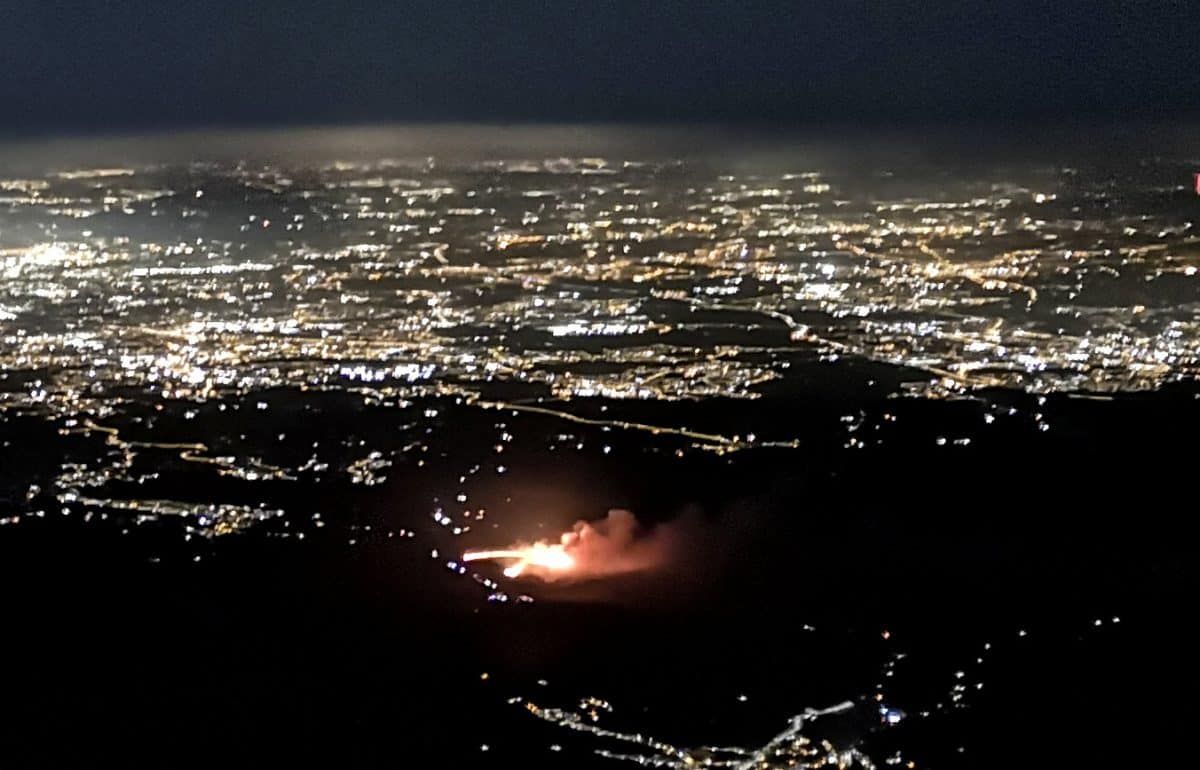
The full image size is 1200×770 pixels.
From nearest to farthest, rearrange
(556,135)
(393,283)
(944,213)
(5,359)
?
(5,359) < (393,283) < (944,213) < (556,135)

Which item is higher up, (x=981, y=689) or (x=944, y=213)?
(x=944, y=213)

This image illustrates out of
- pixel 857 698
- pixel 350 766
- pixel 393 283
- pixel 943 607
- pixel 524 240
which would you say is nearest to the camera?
pixel 350 766

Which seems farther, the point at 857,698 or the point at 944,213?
the point at 944,213

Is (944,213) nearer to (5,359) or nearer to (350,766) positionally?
(5,359)

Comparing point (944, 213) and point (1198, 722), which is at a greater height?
point (944, 213)

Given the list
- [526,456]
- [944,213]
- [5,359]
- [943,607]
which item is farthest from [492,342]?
[944,213]

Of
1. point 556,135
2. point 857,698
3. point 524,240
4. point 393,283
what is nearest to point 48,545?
point 857,698

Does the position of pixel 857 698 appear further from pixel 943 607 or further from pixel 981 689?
pixel 943 607

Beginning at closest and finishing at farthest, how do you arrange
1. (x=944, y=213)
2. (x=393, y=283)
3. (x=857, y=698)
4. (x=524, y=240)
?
(x=857, y=698) → (x=393, y=283) → (x=524, y=240) → (x=944, y=213)
